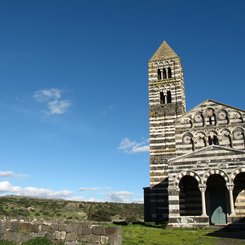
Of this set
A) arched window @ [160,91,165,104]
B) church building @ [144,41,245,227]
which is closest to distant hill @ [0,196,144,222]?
church building @ [144,41,245,227]

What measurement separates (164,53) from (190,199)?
17020 mm

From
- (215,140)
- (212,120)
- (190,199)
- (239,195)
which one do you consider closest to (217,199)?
(239,195)

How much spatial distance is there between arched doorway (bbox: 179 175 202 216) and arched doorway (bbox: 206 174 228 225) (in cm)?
117

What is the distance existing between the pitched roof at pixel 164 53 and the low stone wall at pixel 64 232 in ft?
90.7

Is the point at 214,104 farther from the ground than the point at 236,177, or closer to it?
farther from the ground

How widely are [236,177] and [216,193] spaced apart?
2349 mm

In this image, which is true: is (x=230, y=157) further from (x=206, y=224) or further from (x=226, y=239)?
(x=226, y=239)

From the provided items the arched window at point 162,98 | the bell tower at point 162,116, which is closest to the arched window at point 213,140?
the bell tower at point 162,116

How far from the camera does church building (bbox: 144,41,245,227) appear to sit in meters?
26.2

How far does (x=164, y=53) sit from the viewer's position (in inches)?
1554

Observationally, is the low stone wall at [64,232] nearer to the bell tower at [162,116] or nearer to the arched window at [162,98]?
the bell tower at [162,116]

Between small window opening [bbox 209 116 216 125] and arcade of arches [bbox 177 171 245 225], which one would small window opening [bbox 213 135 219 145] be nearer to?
small window opening [bbox 209 116 216 125]

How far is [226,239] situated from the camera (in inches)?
726

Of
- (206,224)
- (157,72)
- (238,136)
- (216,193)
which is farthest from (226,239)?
(157,72)
